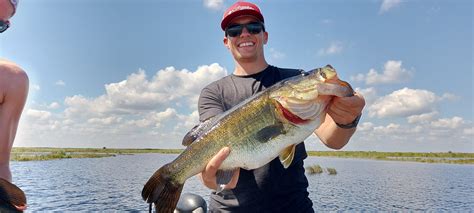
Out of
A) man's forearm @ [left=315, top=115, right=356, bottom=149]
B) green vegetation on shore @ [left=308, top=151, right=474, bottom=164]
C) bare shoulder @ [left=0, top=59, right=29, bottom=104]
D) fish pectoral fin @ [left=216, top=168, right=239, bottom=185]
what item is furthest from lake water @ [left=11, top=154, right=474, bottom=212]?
green vegetation on shore @ [left=308, top=151, right=474, bottom=164]

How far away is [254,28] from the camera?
14.5 ft

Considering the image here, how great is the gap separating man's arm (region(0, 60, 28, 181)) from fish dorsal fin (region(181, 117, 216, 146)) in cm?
159

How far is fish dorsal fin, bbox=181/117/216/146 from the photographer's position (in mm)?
3880

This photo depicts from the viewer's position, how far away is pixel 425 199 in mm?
27516

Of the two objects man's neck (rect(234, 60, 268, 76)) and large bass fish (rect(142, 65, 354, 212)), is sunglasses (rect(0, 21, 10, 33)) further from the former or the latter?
man's neck (rect(234, 60, 268, 76))

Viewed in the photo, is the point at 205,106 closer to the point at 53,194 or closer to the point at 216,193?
the point at 216,193

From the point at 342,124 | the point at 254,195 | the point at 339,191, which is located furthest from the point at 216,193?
the point at 339,191

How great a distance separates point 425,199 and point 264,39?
2735 cm

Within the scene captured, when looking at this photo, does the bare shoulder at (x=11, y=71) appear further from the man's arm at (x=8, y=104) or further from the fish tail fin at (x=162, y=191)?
the fish tail fin at (x=162, y=191)

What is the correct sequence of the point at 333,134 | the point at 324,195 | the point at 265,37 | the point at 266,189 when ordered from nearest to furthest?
the point at 266,189 → the point at 333,134 → the point at 265,37 → the point at 324,195

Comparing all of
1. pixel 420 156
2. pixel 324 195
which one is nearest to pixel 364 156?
pixel 420 156

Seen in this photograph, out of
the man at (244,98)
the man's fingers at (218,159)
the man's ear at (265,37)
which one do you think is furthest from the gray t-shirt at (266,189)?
the man's ear at (265,37)

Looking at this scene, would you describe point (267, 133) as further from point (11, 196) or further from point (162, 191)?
point (11, 196)

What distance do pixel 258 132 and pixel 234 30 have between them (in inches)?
55.5
